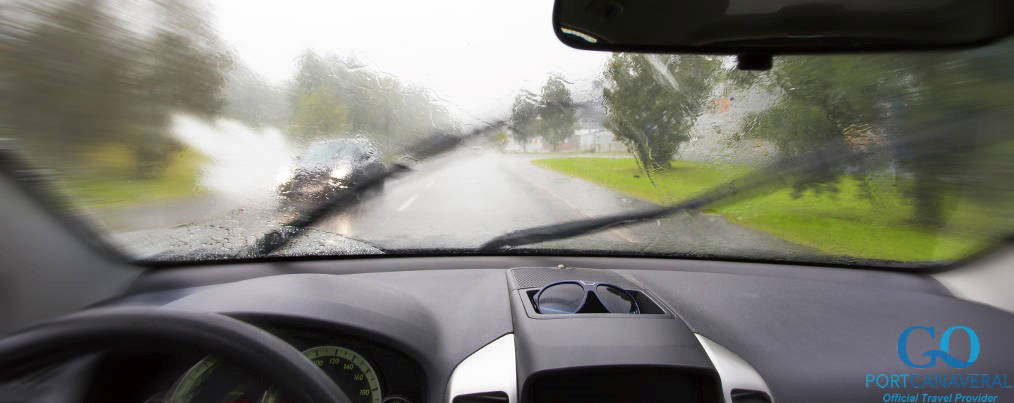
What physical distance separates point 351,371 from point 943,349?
10.6ft

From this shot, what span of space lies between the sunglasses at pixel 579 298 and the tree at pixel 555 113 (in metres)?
1.09

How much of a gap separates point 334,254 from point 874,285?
3.55 metres

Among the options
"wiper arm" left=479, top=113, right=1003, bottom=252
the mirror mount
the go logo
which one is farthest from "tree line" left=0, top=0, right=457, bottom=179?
the go logo

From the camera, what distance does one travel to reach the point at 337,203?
3328mm

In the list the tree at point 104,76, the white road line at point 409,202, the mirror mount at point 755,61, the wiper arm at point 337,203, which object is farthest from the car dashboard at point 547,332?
the mirror mount at point 755,61

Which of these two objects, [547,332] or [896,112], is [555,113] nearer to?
[547,332]

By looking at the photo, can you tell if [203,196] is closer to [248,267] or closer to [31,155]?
[248,267]

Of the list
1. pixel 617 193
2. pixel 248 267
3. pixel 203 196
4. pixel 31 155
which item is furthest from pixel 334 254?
pixel 617 193

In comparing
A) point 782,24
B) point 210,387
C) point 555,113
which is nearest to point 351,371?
point 210,387

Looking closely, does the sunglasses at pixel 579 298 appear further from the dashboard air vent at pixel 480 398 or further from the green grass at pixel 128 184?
the green grass at pixel 128 184

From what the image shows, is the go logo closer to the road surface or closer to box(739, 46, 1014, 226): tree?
box(739, 46, 1014, 226): tree

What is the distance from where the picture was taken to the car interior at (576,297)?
2107 millimetres

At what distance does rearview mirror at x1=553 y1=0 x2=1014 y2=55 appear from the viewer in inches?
80.2

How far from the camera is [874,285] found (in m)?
3.31
